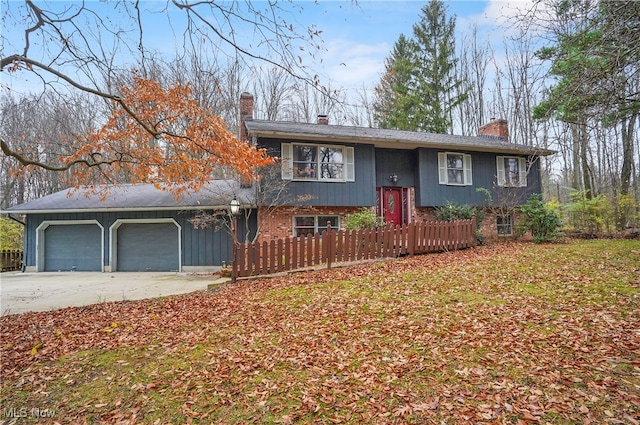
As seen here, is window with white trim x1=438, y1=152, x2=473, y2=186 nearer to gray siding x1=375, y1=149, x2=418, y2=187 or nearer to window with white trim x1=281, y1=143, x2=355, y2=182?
gray siding x1=375, y1=149, x2=418, y2=187

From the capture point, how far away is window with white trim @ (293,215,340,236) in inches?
501

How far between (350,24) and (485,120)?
22.9 meters

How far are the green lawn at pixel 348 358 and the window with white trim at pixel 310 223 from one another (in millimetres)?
6834

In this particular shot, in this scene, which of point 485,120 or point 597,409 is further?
point 485,120

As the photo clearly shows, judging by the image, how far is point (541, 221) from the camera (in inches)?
484

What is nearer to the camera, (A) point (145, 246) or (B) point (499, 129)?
(A) point (145, 246)

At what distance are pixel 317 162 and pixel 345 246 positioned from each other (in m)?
4.82

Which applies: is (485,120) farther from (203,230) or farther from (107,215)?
(107,215)

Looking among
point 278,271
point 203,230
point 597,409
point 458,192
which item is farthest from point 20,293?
point 458,192

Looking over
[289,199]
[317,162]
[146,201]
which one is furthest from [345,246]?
[146,201]

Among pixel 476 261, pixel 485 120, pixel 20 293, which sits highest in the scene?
pixel 485 120

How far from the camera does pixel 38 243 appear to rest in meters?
13.7

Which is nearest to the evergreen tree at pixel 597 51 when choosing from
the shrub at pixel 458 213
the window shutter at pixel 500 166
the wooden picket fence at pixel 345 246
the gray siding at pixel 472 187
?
the wooden picket fence at pixel 345 246

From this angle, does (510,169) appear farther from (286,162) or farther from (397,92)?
(397,92)
